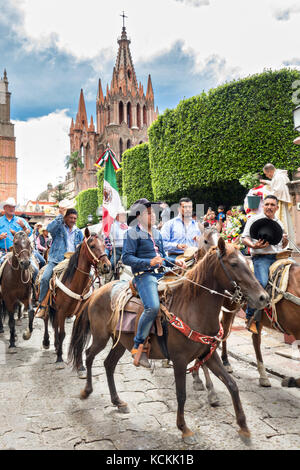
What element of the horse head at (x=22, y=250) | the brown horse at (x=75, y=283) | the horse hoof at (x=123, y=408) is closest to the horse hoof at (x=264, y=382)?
the horse hoof at (x=123, y=408)

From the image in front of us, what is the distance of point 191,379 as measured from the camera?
566cm

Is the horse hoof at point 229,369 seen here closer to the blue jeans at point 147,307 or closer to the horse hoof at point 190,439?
the horse hoof at point 190,439

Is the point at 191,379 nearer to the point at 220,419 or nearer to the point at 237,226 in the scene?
the point at 220,419

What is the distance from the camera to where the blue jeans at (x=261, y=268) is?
542cm

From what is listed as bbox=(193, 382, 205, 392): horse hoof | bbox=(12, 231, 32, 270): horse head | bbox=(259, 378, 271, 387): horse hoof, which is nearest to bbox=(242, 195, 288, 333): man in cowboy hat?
bbox=(259, 378, 271, 387): horse hoof

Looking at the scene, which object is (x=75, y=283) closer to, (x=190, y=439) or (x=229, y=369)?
(x=229, y=369)

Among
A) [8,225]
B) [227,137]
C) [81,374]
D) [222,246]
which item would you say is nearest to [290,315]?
[222,246]

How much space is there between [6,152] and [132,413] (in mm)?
90059

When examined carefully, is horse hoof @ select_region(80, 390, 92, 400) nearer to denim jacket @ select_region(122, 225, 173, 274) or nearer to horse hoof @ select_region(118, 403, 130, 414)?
horse hoof @ select_region(118, 403, 130, 414)

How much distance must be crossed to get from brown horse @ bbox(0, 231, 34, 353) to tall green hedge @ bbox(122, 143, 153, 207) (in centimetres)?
2166

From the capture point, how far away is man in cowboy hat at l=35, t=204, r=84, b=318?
705 cm

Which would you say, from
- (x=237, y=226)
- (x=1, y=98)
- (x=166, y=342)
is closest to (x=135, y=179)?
(x=237, y=226)

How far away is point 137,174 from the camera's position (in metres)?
29.9

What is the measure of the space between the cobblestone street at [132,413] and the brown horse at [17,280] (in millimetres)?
2094
